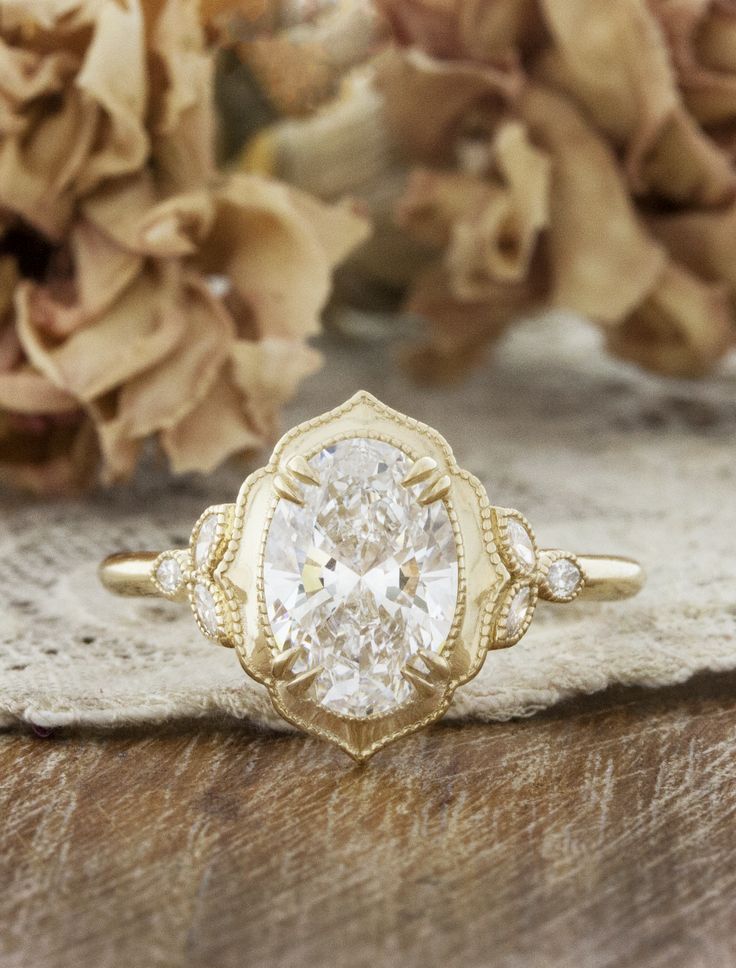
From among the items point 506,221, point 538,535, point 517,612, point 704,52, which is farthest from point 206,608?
point 704,52

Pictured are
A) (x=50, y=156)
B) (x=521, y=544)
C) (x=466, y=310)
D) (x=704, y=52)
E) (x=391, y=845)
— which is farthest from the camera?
(x=466, y=310)

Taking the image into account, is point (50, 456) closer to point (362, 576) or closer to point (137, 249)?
point (137, 249)

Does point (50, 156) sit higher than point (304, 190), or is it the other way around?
point (50, 156)

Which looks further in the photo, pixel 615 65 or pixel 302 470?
pixel 615 65

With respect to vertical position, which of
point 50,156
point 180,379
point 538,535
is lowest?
point 538,535

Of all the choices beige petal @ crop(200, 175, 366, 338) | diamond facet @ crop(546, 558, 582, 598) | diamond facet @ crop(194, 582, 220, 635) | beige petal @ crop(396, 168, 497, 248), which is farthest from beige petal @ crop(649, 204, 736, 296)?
diamond facet @ crop(194, 582, 220, 635)

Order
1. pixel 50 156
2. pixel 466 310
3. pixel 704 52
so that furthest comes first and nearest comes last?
pixel 466 310, pixel 704 52, pixel 50 156
